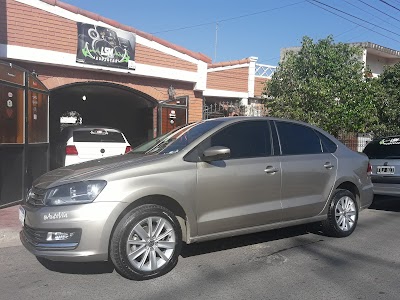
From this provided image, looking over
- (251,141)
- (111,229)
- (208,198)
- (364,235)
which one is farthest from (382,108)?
(111,229)

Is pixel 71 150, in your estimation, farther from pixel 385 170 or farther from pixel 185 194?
pixel 385 170

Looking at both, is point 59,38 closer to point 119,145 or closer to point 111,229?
point 119,145

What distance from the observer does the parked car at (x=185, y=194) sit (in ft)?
13.4

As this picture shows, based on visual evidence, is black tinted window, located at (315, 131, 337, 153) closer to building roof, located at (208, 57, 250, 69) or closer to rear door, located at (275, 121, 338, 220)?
Result: rear door, located at (275, 121, 338, 220)

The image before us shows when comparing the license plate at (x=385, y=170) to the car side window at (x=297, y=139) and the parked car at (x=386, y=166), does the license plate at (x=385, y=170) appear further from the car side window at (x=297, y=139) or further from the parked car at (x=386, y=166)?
the car side window at (x=297, y=139)

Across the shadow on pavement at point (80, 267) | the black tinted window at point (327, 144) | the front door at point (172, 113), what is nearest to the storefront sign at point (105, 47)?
the front door at point (172, 113)

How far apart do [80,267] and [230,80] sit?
13167 mm

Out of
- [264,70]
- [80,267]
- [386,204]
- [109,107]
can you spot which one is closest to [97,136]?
[80,267]

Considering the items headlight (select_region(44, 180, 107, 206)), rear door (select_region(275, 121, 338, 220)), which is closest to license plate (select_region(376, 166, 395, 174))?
rear door (select_region(275, 121, 338, 220))

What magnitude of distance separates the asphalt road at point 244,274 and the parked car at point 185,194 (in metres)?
0.31

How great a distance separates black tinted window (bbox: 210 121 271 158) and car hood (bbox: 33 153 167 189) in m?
0.83

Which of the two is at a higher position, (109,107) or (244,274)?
(109,107)

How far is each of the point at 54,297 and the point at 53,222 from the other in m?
0.69

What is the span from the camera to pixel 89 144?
9086mm
